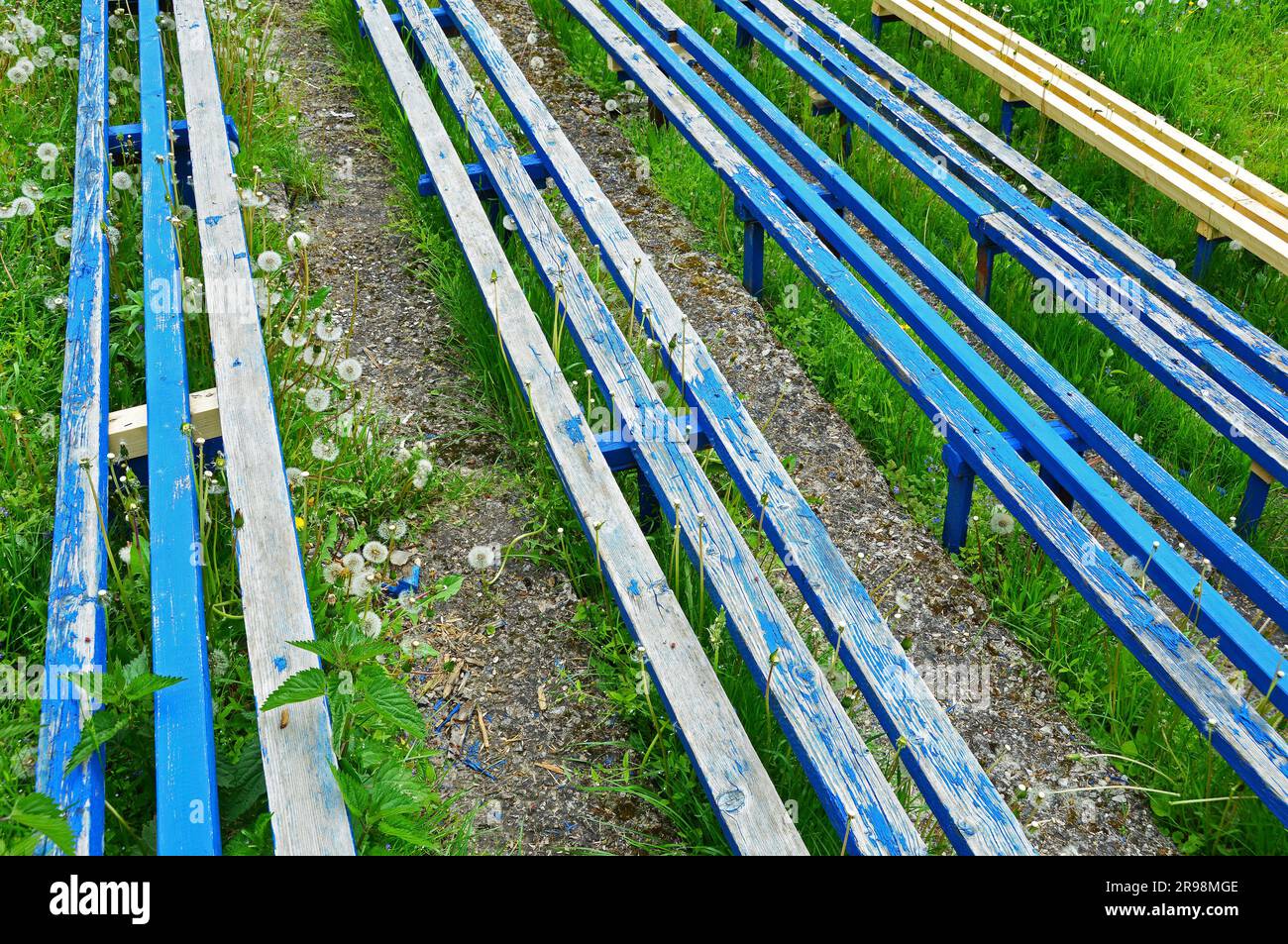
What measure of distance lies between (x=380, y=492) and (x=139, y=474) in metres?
0.57

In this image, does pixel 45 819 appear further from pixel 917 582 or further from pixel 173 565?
pixel 917 582

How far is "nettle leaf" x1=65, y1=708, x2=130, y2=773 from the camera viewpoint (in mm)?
1764

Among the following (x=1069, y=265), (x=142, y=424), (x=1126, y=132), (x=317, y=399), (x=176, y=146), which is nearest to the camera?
(x=142, y=424)

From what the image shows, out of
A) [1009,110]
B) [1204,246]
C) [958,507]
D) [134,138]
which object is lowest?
[958,507]

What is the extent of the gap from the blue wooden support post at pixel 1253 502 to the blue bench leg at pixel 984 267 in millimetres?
1094

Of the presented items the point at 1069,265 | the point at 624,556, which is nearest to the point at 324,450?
the point at 624,556

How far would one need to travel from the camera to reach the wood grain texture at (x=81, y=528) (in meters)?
1.78

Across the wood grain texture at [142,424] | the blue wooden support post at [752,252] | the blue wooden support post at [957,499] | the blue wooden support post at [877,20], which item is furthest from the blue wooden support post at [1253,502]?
the blue wooden support post at [877,20]

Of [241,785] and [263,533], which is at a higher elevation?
[263,533]

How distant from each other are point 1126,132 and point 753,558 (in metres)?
2.70

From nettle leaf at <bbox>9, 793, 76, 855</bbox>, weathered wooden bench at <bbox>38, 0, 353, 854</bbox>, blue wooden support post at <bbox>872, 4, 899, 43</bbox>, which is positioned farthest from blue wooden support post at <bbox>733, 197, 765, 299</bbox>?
nettle leaf at <bbox>9, 793, 76, 855</bbox>

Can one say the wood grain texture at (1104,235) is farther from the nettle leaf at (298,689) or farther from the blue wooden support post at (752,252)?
the nettle leaf at (298,689)

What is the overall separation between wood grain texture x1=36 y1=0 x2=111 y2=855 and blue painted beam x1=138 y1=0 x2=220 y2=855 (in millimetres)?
105

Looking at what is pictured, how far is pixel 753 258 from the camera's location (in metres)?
3.80
